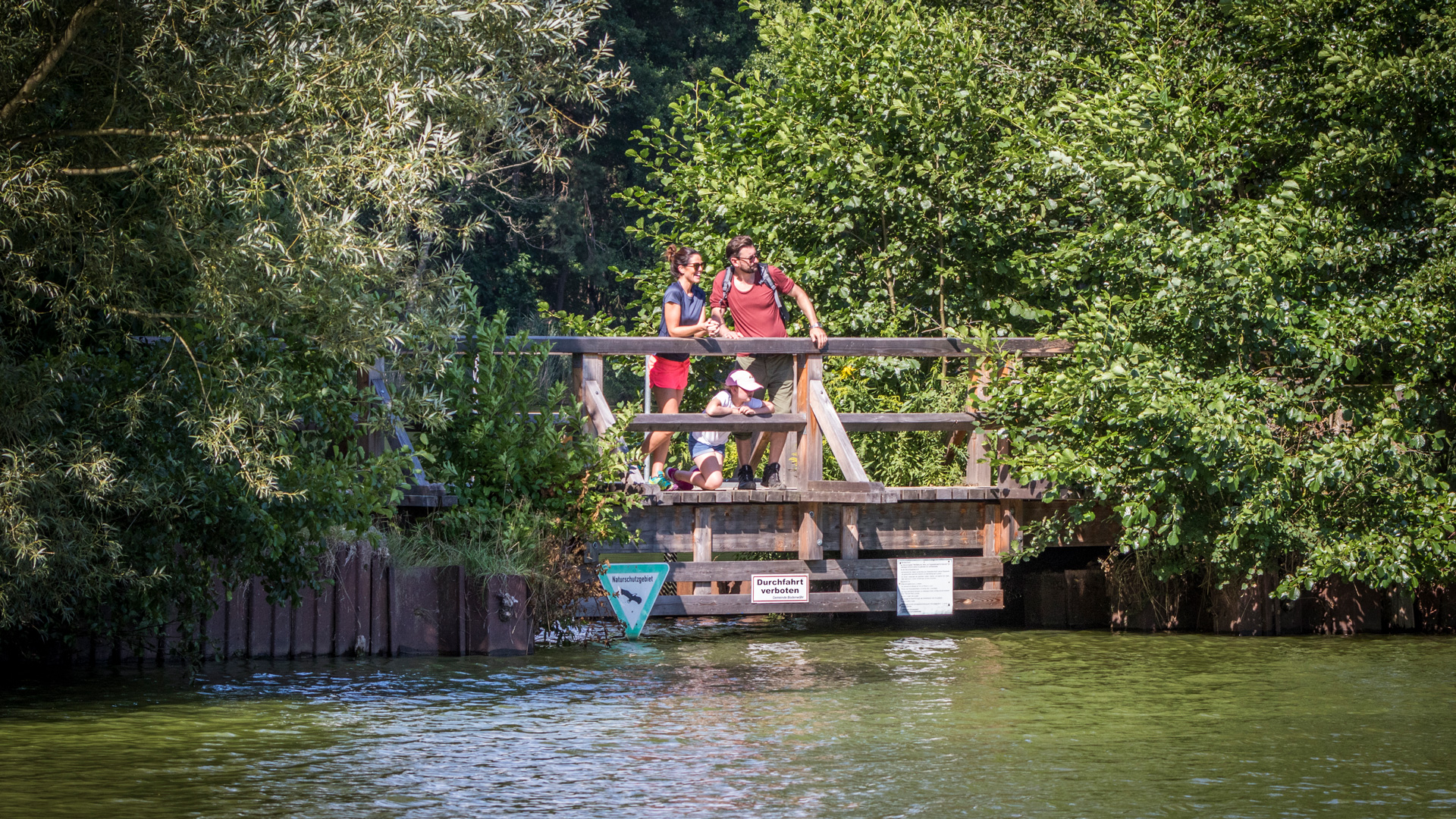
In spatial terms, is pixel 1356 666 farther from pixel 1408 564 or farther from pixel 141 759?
pixel 141 759

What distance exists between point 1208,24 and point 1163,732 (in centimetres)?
808

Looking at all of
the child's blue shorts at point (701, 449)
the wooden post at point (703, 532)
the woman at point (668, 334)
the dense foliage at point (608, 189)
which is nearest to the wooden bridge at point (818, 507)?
the wooden post at point (703, 532)

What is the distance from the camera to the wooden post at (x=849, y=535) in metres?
13.1

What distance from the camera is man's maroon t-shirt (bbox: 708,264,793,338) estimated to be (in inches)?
547

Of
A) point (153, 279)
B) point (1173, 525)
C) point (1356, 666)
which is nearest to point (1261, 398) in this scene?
point (1173, 525)

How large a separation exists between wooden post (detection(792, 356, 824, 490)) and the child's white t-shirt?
36 cm

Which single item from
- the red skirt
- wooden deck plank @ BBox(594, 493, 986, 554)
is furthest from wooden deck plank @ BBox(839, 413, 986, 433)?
the red skirt

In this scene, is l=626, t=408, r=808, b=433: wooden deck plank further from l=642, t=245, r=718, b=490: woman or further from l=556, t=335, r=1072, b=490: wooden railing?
l=642, t=245, r=718, b=490: woman

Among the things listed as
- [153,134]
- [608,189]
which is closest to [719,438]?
[153,134]

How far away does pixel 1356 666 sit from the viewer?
10.9 meters

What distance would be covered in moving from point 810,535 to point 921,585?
95 centimetres

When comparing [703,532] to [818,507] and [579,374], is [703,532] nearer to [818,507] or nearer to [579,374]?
[818,507]

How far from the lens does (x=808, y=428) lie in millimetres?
12977

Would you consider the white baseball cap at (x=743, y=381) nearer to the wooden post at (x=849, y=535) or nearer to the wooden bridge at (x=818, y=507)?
the wooden bridge at (x=818, y=507)
